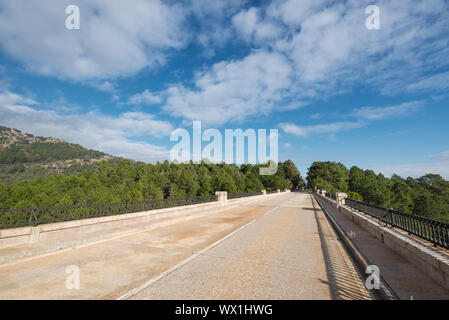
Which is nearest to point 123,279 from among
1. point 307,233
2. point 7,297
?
point 7,297

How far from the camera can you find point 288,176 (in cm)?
14738

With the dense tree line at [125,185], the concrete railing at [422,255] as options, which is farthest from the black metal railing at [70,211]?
the dense tree line at [125,185]

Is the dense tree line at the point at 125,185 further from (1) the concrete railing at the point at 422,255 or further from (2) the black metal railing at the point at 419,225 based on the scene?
(1) the concrete railing at the point at 422,255

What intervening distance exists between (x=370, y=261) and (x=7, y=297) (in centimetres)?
805

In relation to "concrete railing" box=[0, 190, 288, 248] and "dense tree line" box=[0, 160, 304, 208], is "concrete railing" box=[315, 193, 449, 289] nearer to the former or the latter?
"concrete railing" box=[0, 190, 288, 248]

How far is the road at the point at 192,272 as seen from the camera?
4.46m

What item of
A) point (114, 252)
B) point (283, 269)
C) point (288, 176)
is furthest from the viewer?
point (288, 176)

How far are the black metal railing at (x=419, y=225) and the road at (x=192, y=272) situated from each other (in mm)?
2188

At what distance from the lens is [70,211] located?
9.19m

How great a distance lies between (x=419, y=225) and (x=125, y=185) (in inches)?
3338

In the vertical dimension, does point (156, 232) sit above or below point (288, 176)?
below

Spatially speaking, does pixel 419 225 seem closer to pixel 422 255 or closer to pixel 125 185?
pixel 422 255

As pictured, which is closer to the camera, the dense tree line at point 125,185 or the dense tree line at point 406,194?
the dense tree line at point 125,185
